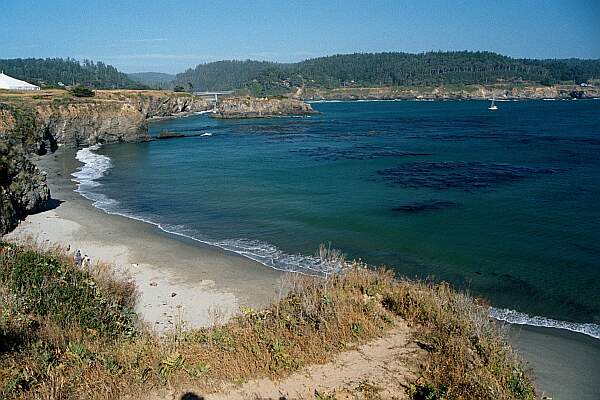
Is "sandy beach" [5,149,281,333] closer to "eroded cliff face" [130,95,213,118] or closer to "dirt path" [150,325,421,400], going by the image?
"dirt path" [150,325,421,400]

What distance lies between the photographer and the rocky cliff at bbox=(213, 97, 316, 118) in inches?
4867

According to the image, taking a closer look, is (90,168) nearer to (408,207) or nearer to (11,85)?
(408,207)

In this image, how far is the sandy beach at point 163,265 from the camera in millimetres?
14680

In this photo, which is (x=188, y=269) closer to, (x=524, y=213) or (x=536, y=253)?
(x=536, y=253)

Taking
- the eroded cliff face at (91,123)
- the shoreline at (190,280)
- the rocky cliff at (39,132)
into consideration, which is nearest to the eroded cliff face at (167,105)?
the rocky cliff at (39,132)

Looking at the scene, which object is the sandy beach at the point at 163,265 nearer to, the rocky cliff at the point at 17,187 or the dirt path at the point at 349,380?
the rocky cliff at the point at 17,187

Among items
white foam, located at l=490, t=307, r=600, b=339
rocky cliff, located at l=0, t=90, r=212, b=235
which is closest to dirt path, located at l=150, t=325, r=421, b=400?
white foam, located at l=490, t=307, r=600, b=339

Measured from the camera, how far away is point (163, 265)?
18.8 metres

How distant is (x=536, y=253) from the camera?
19500 mm

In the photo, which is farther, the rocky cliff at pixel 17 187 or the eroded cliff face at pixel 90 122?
the eroded cliff face at pixel 90 122

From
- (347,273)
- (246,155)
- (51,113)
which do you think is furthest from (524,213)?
(51,113)

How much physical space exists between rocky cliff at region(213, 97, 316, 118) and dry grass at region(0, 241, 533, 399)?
11370 cm

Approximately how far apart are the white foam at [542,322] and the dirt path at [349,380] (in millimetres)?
6623

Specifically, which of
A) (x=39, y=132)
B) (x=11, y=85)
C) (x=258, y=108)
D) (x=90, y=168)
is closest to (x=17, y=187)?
(x=90, y=168)
